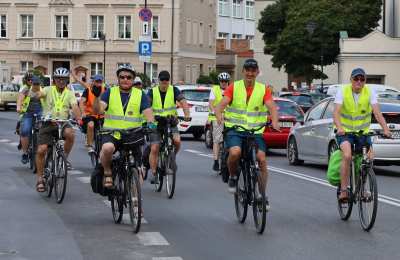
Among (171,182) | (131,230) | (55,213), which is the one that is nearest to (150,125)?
(131,230)

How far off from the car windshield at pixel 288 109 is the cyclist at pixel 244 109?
13387 mm

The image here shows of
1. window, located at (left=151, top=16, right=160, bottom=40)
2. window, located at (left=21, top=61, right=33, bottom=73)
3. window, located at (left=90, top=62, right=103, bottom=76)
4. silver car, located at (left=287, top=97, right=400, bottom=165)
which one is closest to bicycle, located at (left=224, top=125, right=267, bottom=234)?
silver car, located at (left=287, top=97, right=400, bottom=165)

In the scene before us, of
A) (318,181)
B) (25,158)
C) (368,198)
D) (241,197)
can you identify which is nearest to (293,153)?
(318,181)

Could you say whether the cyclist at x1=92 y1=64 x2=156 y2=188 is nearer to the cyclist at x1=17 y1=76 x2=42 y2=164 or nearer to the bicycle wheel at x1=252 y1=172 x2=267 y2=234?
the bicycle wheel at x1=252 y1=172 x2=267 y2=234

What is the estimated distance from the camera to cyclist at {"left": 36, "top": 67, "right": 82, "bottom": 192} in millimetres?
13742

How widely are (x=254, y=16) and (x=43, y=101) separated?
3593 inches

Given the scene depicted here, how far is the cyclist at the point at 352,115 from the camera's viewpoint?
11281 mm

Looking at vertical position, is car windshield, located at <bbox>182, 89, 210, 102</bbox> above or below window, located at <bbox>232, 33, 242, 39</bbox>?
below

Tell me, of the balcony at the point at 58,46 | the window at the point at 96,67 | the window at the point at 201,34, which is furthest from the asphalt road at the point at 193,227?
the window at the point at 201,34

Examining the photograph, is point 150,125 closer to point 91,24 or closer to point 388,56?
point 388,56

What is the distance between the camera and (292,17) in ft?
229

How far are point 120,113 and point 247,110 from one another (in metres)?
1.38

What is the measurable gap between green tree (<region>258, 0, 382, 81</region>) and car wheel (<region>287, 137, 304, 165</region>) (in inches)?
1704

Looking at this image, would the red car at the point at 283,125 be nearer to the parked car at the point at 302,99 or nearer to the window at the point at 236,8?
the parked car at the point at 302,99
